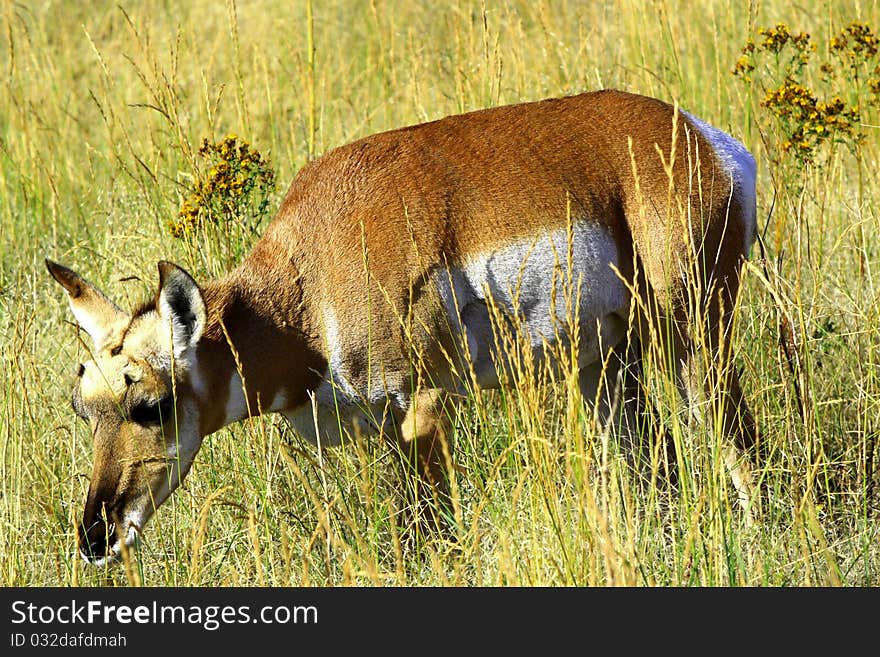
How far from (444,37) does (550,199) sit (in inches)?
198

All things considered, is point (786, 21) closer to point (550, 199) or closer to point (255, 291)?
point (550, 199)

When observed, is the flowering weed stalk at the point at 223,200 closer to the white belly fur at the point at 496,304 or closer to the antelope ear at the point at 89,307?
the antelope ear at the point at 89,307

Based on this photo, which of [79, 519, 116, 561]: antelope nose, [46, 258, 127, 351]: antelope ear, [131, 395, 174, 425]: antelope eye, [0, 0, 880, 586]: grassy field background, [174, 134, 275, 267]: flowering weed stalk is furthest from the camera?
[174, 134, 275, 267]: flowering weed stalk

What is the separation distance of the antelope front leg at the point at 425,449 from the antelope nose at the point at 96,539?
1.13 m

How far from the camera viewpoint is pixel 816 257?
6.10 meters

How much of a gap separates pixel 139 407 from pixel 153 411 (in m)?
0.05

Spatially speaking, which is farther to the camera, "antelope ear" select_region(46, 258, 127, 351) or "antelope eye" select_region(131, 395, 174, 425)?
"antelope ear" select_region(46, 258, 127, 351)

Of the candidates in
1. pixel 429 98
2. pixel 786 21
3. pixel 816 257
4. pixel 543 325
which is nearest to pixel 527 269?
pixel 543 325

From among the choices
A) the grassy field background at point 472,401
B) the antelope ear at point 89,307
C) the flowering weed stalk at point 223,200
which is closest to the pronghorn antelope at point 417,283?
the antelope ear at point 89,307

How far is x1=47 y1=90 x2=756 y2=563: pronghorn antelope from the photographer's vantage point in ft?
13.8

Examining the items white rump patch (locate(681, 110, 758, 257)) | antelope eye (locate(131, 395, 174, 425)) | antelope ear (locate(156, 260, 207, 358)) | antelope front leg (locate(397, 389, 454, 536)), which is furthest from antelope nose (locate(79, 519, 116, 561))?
white rump patch (locate(681, 110, 758, 257))

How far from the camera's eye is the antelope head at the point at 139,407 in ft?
13.3

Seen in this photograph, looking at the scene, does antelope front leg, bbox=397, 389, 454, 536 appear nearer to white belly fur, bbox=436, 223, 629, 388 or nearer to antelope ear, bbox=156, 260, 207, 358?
white belly fur, bbox=436, 223, 629, 388

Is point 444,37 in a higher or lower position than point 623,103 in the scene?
higher
